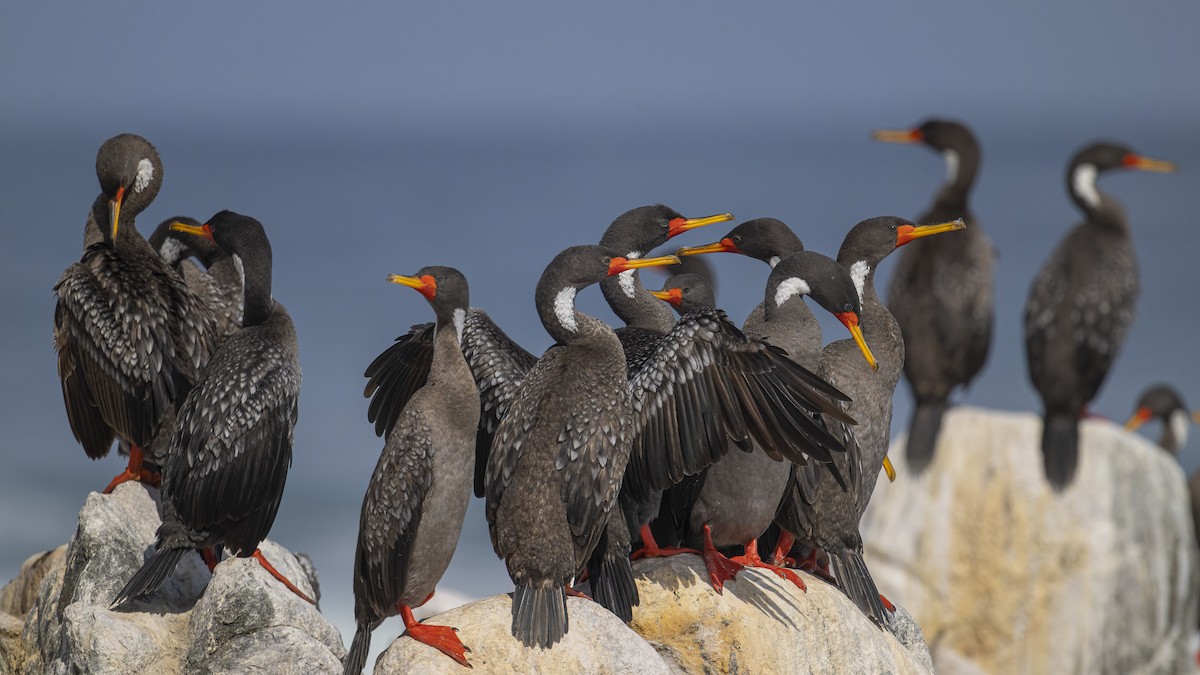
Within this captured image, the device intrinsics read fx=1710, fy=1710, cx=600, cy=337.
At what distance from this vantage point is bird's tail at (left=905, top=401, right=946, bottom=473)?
13.8 m

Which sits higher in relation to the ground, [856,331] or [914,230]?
[914,230]

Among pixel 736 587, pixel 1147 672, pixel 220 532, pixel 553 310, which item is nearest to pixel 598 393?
pixel 553 310

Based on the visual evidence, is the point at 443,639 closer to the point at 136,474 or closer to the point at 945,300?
the point at 136,474

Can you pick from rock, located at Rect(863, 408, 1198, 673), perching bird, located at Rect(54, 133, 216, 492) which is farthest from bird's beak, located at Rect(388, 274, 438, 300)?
rock, located at Rect(863, 408, 1198, 673)

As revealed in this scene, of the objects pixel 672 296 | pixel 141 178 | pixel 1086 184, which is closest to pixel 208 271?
pixel 141 178

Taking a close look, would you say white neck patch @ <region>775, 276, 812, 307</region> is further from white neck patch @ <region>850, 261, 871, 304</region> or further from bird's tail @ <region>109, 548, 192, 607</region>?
bird's tail @ <region>109, 548, 192, 607</region>

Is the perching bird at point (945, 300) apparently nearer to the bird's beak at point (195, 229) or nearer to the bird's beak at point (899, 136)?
the bird's beak at point (899, 136)

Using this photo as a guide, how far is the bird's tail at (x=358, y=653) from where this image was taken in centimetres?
610

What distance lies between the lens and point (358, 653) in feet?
20.2

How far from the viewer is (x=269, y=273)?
721 cm

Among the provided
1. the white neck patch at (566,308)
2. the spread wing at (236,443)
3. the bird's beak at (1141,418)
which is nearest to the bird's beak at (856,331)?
the white neck patch at (566,308)

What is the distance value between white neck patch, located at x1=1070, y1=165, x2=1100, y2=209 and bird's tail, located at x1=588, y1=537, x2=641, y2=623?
897 cm

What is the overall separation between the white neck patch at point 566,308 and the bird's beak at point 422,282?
461 mm

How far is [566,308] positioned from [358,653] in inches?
57.2
